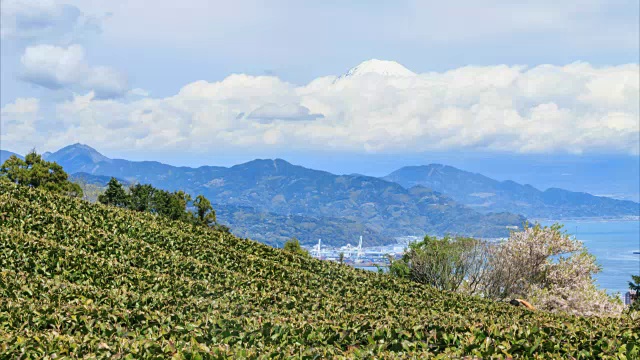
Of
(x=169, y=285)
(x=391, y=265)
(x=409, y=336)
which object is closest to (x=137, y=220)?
(x=169, y=285)

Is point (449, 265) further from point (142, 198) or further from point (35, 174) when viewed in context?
point (142, 198)

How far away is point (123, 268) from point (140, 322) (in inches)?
281

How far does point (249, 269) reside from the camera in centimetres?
2017

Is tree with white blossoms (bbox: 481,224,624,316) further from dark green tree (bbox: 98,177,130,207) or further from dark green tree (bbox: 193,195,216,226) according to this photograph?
dark green tree (bbox: 98,177,130,207)

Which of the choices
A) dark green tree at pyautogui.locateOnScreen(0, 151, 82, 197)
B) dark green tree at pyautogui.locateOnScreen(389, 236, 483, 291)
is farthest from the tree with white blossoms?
dark green tree at pyautogui.locateOnScreen(0, 151, 82, 197)

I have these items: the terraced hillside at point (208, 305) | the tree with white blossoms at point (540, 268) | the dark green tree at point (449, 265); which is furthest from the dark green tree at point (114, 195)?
the tree with white blossoms at point (540, 268)

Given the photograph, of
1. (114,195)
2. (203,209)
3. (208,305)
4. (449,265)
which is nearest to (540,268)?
(449,265)

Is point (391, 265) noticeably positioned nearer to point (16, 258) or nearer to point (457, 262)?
point (457, 262)

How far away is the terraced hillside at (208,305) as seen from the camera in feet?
27.2

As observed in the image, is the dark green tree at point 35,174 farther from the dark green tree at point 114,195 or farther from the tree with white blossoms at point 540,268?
the tree with white blossoms at point 540,268

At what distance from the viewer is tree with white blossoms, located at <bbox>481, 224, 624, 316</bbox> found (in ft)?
114

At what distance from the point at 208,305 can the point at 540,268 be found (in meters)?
29.0

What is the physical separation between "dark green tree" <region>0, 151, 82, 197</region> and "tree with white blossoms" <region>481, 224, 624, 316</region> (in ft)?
150

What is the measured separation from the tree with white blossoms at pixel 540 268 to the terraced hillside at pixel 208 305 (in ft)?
48.8
